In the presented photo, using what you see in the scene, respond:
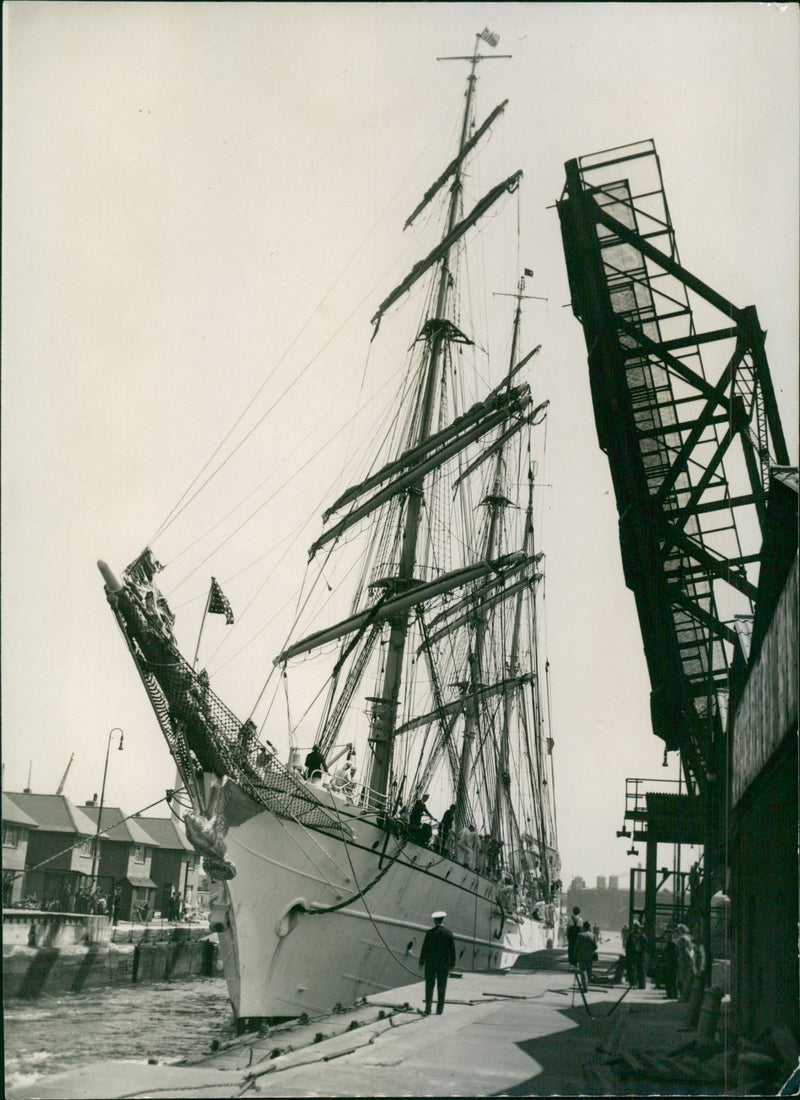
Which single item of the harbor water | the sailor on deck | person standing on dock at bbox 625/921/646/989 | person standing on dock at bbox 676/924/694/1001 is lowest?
the harbor water

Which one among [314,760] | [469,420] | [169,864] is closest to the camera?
[314,760]

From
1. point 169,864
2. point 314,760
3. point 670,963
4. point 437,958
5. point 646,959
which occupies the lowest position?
point 169,864

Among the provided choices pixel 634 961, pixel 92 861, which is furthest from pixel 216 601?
pixel 92 861

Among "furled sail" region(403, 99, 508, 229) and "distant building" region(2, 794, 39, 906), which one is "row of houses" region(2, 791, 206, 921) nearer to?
"distant building" region(2, 794, 39, 906)

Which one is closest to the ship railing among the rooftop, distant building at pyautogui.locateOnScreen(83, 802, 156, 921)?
the rooftop

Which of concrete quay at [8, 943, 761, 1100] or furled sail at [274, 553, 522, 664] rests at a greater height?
furled sail at [274, 553, 522, 664]

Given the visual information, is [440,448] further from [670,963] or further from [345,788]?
[670,963]

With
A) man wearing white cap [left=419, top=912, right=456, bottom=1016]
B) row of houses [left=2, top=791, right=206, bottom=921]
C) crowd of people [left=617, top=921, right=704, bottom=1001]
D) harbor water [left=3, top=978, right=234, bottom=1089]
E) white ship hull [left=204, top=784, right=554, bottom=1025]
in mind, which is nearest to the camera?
man wearing white cap [left=419, top=912, right=456, bottom=1016]

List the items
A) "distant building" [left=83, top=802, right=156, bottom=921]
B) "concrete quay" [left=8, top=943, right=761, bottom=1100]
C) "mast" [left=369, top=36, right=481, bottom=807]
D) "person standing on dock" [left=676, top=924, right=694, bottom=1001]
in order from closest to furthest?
"concrete quay" [left=8, top=943, right=761, bottom=1100] < "person standing on dock" [left=676, top=924, right=694, bottom=1001] < "mast" [left=369, top=36, right=481, bottom=807] < "distant building" [left=83, top=802, right=156, bottom=921]
